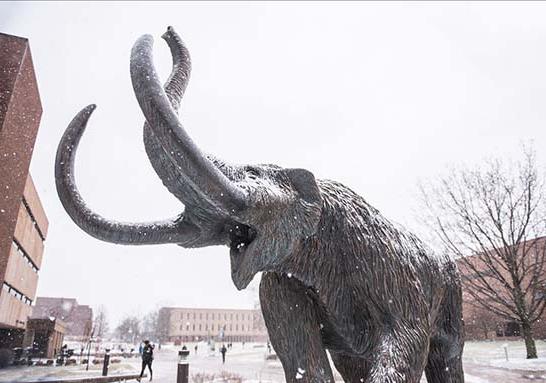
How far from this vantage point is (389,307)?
77.2 inches

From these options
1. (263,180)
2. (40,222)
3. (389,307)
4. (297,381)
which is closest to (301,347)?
(297,381)

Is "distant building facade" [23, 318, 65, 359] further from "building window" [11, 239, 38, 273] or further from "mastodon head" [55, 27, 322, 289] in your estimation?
"mastodon head" [55, 27, 322, 289]

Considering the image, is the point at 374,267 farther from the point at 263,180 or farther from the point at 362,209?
the point at 263,180

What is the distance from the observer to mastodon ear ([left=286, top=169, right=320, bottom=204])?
191 centimetres

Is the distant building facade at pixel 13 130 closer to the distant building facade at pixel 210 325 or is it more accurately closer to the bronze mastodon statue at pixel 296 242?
the bronze mastodon statue at pixel 296 242

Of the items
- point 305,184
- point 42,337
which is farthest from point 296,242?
point 42,337

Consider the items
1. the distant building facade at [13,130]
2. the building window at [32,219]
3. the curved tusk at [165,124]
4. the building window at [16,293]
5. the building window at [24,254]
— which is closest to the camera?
the curved tusk at [165,124]

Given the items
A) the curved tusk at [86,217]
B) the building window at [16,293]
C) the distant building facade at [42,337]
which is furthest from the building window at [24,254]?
the curved tusk at [86,217]

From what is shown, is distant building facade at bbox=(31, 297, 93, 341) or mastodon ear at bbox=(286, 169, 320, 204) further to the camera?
distant building facade at bbox=(31, 297, 93, 341)

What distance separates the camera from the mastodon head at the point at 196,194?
1.36 metres

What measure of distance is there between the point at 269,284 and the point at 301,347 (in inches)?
13.8

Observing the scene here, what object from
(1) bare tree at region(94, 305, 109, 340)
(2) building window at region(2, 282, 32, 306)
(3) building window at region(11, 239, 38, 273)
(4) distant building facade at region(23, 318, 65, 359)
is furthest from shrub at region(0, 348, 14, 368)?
(1) bare tree at region(94, 305, 109, 340)

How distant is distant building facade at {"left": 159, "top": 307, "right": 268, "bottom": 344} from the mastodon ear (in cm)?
7963

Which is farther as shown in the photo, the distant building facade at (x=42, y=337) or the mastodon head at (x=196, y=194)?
the distant building facade at (x=42, y=337)
